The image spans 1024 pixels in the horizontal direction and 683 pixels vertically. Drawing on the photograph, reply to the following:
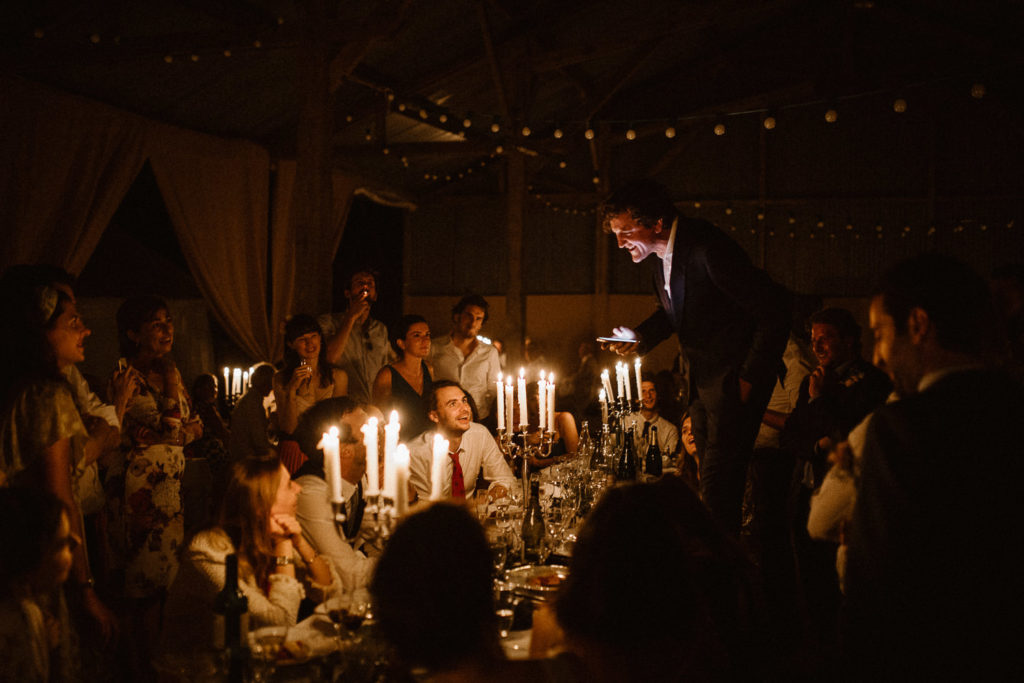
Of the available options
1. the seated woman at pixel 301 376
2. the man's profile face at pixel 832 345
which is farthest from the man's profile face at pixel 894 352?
the seated woman at pixel 301 376

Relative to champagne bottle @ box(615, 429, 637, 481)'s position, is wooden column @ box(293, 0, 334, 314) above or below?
above

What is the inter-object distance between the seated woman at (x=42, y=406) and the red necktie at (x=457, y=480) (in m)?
1.43

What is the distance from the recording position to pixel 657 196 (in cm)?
246

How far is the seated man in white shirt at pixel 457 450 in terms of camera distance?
3605 mm

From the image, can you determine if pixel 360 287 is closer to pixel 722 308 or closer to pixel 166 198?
pixel 722 308

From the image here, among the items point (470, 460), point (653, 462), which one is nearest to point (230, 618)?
point (470, 460)

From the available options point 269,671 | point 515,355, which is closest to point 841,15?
point 515,355

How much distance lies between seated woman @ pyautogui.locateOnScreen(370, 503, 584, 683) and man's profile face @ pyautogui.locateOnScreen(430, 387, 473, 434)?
2.26 m

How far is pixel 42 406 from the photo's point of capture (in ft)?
7.03

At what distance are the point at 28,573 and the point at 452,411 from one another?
6.61 ft

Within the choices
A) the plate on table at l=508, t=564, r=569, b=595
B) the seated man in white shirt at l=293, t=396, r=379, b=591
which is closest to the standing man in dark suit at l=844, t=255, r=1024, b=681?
the plate on table at l=508, t=564, r=569, b=595

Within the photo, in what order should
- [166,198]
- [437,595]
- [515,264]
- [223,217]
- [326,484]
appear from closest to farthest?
[437,595] → [326,484] → [166,198] → [223,217] → [515,264]

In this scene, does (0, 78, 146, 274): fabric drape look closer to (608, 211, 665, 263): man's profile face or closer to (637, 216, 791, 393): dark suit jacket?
(608, 211, 665, 263): man's profile face

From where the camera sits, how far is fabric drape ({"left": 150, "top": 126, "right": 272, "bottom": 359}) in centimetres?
707
